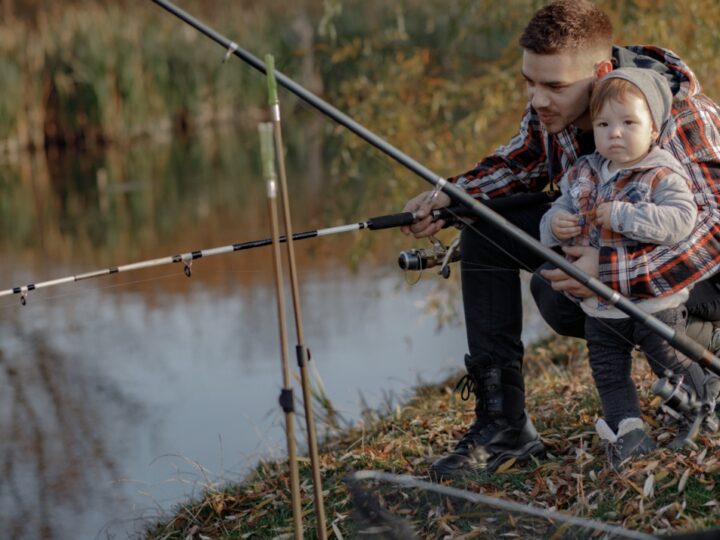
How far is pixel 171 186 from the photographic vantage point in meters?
10.2

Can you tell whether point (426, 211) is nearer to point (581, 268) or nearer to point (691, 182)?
point (581, 268)

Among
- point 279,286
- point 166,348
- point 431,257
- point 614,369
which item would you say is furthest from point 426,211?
point 166,348

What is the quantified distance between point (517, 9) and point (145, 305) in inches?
109

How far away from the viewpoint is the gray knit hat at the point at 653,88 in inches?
99.0

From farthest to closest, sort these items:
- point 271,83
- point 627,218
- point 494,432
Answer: point 494,432
point 627,218
point 271,83

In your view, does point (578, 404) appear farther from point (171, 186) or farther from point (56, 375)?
point (171, 186)

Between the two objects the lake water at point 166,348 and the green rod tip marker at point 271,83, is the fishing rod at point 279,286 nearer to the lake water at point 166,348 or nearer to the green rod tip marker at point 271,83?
the green rod tip marker at point 271,83

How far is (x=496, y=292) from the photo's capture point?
2869 millimetres

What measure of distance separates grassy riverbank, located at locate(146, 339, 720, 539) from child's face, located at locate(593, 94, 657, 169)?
68 centimetres

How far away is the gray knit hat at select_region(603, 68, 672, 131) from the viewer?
2.52 meters

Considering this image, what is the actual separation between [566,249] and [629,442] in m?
0.47

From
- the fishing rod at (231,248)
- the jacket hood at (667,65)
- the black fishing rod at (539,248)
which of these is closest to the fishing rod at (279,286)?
the black fishing rod at (539,248)

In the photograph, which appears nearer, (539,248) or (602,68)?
(539,248)

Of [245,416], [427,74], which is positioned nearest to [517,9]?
[427,74]
